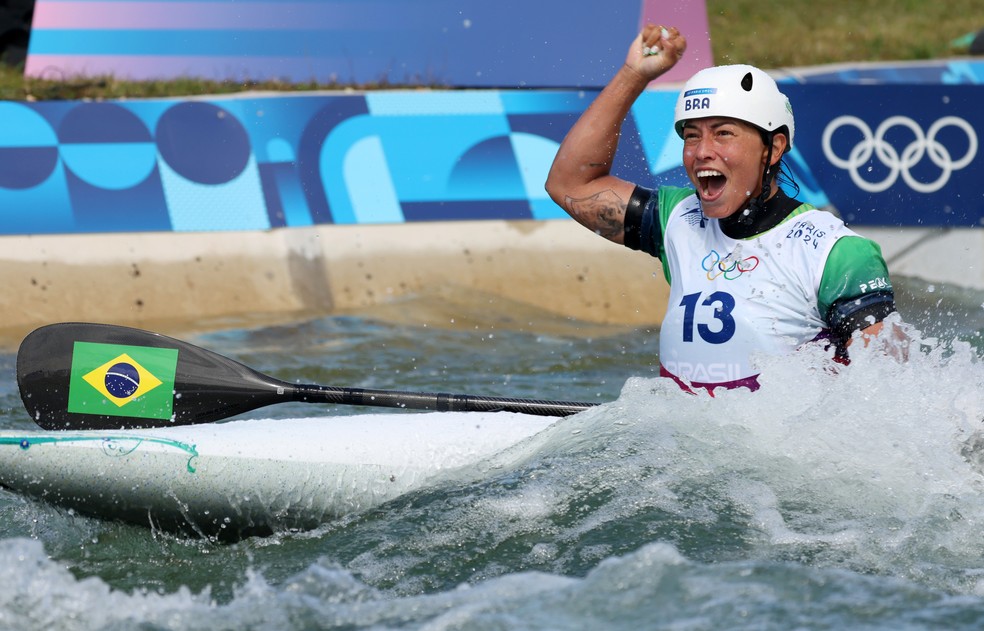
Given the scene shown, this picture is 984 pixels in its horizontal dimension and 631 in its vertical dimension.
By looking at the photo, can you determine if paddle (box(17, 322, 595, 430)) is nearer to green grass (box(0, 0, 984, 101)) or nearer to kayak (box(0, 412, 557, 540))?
kayak (box(0, 412, 557, 540))

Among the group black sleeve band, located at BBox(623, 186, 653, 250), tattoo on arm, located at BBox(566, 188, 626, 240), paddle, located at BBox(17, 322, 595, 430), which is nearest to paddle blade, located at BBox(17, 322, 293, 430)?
paddle, located at BBox(17, 322, 595, 430)

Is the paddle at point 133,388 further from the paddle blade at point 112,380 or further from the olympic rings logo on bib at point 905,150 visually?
the olympic rings logo on bib at point 905,150

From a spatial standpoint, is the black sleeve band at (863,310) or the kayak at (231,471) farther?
the kayak at (231,471)

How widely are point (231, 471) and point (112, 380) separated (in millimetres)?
659

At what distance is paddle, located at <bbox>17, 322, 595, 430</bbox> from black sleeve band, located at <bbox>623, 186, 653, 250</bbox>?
653 millimetres

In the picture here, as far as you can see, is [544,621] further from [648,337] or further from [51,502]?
[648,337]

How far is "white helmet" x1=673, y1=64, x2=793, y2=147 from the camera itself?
3.92 meters

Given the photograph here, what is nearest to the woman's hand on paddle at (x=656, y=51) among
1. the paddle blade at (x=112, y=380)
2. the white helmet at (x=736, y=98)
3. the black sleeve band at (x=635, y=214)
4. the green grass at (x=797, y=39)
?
the white helmet at (x=736, y=98)

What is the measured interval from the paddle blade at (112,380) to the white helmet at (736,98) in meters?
1.82

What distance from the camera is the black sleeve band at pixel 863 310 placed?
3732 millimetres

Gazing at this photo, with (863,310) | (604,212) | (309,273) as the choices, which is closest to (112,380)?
(604,212)

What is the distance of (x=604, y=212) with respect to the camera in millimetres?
4383

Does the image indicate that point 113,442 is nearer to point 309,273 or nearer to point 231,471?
point 231,471

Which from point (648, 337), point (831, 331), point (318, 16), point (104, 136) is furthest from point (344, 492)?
point (318, 16)
